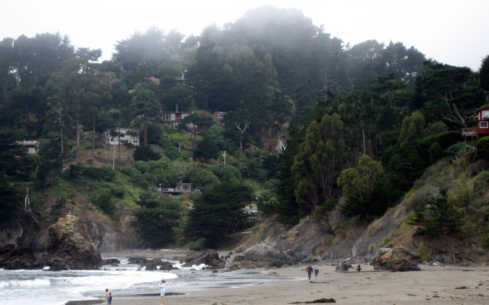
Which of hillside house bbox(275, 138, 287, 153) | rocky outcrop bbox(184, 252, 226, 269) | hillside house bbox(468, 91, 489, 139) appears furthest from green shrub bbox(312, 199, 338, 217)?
hillside house bbox(275, 138, 287, 153)

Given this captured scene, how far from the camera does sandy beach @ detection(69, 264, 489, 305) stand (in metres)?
17.5

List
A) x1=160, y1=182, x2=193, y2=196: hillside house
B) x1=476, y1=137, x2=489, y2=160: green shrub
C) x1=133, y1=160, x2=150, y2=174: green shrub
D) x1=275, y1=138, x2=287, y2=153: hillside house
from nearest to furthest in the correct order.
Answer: x1=476, y1=137, x2=489, y2=160: green shrub < x1=160, y1=182, x2=193, y2=196: hillside house < x1=133, y1=160, x2=150, y2=174: green shrub < x1=275, y1=138, x2=287, y2=153: hillside house

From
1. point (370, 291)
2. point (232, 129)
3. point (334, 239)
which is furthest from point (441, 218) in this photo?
point (232, 129)

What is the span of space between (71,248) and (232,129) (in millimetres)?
52762

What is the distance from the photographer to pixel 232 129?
95.5m

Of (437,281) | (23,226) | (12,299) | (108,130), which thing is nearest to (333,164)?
(437,281)

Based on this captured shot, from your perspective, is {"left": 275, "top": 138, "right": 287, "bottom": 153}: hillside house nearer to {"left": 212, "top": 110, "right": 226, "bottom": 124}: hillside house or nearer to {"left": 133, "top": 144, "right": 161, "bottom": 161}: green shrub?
{"left": 212, "top": 110, "right": 226, "bottom": 124}: hillside house

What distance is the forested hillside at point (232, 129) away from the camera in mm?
44906

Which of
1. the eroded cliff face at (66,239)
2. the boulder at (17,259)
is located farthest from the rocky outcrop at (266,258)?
the boulder at (17,259)

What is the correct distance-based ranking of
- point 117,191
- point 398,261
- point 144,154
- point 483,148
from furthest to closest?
point 144,154
point 117,191
point 483,148
point 398,261

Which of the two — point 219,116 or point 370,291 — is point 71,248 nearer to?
point 370,291

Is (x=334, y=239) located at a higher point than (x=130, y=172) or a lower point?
lower

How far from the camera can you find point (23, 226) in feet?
205

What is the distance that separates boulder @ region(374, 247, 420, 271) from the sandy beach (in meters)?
0.57
